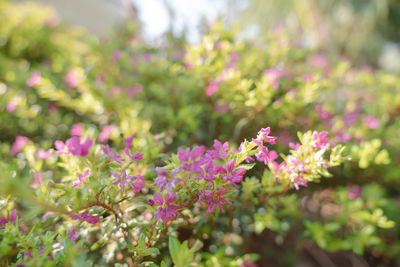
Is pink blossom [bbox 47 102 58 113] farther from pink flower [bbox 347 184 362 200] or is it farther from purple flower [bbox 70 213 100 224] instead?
pink flower [bbox 347 184 362 200]

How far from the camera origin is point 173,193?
0.85 meters

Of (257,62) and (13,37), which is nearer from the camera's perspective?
(257,62)

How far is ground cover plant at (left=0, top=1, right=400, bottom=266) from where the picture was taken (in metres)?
0.90

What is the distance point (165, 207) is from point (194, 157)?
0.21 meters

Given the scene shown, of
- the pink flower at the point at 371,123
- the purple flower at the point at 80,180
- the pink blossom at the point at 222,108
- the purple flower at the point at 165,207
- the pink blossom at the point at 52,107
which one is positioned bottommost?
the purple flower at the point at 165,207

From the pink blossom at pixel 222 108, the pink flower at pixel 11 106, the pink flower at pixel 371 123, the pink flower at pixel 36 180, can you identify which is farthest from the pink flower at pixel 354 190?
the pink flower at pixel 11 106

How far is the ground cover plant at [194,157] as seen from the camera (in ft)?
2.95

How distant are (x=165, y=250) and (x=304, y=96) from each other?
125 cm

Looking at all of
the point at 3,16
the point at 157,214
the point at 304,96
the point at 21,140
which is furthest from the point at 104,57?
the point at 157,214

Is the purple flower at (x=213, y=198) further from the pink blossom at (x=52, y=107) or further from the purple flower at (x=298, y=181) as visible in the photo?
the pink blossom at (x=52, y=107)

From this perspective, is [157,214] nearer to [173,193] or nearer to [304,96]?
[173,193]

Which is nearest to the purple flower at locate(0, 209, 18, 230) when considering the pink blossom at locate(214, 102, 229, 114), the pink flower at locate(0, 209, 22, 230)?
the pink flower at locate(0, 209, 22, 230)

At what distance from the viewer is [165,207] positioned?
2.95ft

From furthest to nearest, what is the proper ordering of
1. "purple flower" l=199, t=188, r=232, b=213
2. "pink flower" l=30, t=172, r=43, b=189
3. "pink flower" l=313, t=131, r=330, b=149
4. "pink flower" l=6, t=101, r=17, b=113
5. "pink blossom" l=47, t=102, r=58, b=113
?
"pink blossom" l=47, t=102, r=58, b=113
"pink flower" l=6, t=101, r=17, b=113
"pink flower" l=30, t=172, r=43, b=189
"pink flower" l=313, t=131, r=330, b=149
"purple flower" l=199, t=188, r=232, b=213
